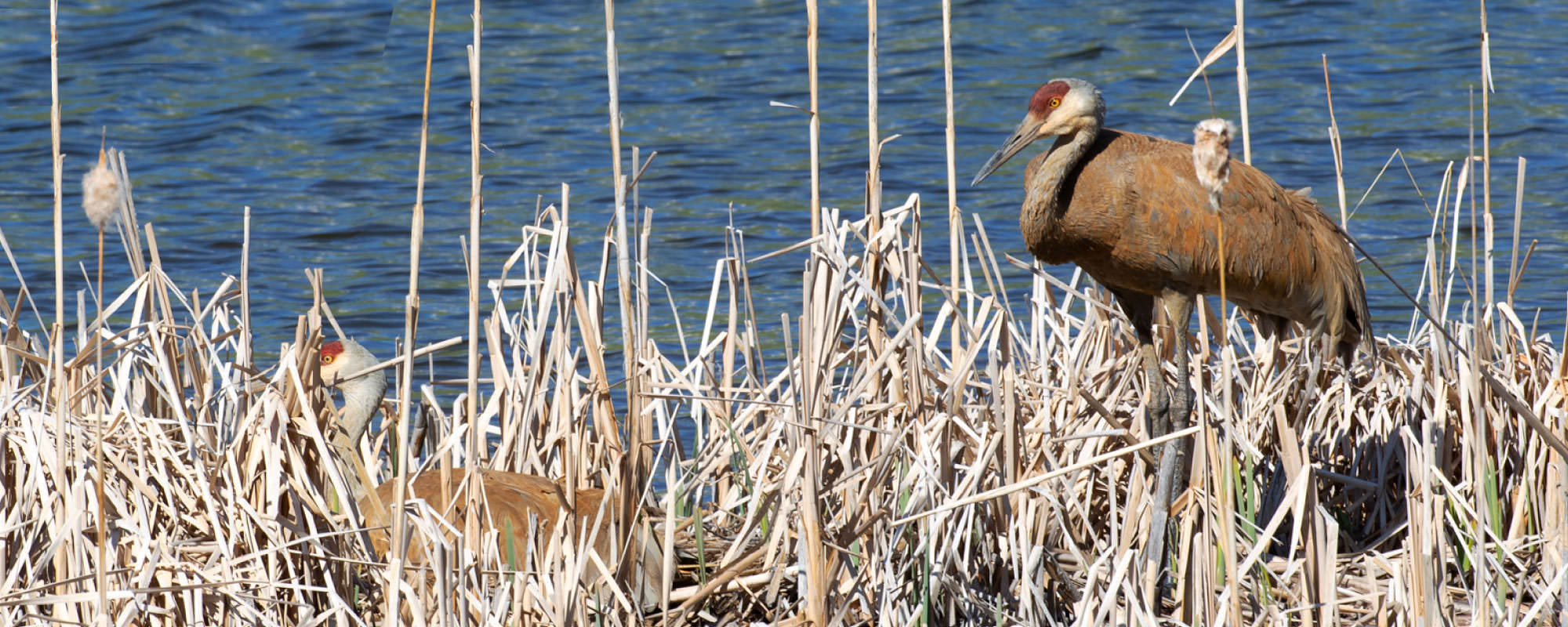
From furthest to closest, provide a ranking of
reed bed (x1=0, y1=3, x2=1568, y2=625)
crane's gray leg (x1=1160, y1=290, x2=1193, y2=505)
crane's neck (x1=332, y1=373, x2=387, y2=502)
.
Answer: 1. crane's neck (x1=332, y1=373, x2=387, y2=502)
2. crane's gray leg (x1=1160, y1=290, x2=1193, y2=505)
3. reed bed (x1=0, y1=3, x2=1568, y2=625)

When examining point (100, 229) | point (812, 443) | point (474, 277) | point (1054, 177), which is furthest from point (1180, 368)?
point (100, 229)

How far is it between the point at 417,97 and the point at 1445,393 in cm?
629

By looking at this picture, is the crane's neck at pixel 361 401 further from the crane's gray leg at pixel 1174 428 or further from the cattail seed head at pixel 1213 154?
the cattail seed head at pixel 1213 154

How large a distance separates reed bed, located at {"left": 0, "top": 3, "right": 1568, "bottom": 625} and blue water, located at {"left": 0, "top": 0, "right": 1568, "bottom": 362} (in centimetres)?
228

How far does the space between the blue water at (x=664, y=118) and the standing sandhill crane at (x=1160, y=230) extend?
7.52 feet

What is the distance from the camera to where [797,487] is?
3344mm

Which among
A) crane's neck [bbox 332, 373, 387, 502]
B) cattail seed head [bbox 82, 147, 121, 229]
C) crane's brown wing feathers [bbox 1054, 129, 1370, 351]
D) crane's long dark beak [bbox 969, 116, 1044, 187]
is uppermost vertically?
cattail seed head [bbox 82, 147, 121, 229]

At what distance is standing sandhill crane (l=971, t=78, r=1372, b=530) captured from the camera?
3.70m

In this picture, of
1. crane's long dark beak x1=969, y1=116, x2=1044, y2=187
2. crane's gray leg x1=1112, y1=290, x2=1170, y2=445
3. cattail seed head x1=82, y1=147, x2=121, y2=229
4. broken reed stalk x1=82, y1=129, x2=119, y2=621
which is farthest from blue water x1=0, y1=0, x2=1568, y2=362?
cattail seed head x1=82, y1=147, x2=121, y2=229

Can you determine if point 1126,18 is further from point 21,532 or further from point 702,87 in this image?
point 21,532

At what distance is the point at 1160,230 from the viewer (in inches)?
146

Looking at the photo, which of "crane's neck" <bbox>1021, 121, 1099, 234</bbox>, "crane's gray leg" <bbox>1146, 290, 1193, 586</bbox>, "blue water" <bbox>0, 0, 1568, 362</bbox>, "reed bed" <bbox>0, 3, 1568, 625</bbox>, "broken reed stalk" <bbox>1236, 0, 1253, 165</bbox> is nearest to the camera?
"reed bed" <bbox>0, 3, 1568, 625</bbox>

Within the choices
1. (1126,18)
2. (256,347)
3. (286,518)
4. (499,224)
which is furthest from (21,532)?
(1126,18)

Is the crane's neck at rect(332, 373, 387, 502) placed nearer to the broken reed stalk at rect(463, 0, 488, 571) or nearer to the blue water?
the broken reed stalk at rect(463, 0, 488, 571)
